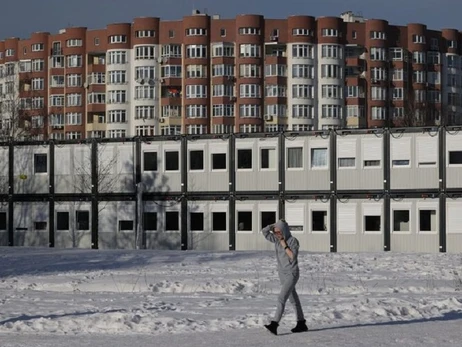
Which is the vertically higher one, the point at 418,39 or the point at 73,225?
the point at 418,39

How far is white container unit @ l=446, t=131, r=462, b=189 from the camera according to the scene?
40.7m

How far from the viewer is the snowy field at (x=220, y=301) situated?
1697cm

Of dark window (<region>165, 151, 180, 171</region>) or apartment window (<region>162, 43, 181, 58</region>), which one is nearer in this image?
dark window (<region>165, 151, 180, 171</region>)

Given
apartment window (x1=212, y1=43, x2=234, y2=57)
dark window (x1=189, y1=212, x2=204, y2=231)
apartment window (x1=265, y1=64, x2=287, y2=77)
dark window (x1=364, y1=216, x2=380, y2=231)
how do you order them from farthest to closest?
apartment window (x1=265, y1=64, x2=287, y2=77) < apartment window (x1=212, y1=43, x2=234, y2=57) < dark window (x1=189, y1=212, x2=204, y2=231) < dark window (x1=364, y1=216, x2=380, y2=231)

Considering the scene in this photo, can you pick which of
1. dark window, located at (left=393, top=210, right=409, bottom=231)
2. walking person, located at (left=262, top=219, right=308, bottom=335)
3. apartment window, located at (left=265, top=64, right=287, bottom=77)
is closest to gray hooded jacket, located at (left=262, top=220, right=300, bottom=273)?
walking person, located at (left=262, top=219, right=308, bottom=335)

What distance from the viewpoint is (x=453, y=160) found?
134 feet

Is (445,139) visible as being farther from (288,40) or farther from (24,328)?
(288,40)

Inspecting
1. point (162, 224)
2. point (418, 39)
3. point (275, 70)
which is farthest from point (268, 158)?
point (418, 39)

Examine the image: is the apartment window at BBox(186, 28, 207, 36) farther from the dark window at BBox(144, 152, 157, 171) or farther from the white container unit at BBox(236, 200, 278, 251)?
the white container unit at BBox(236, 200, 278, 251)

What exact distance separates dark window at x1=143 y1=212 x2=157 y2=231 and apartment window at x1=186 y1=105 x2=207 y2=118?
7632 centimetres

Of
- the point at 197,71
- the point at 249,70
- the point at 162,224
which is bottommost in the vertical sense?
the point at 162,224

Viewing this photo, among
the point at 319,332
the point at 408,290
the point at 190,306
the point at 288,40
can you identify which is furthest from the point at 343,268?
the point at 288,40

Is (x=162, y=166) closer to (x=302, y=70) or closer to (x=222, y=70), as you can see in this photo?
(x=222, y=70)

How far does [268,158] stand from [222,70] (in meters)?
78.1
